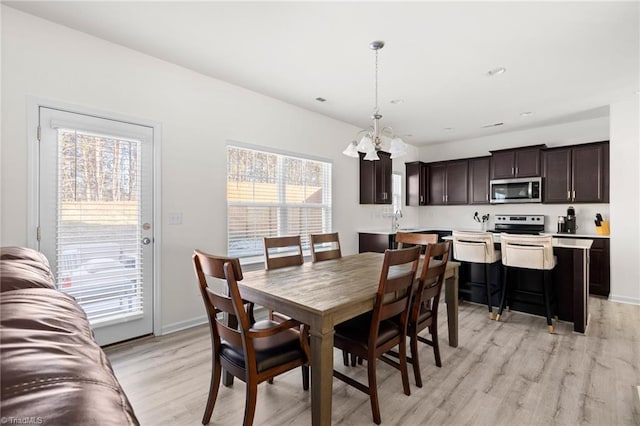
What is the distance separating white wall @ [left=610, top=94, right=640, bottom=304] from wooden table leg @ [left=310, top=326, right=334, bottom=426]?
15.7 feet

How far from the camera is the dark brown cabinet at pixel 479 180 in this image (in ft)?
18.7

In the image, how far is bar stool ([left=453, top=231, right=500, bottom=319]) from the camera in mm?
3402

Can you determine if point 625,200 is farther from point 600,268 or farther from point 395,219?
point 395,219

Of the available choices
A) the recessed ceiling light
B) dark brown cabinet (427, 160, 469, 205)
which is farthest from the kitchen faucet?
the recessed ceiling light

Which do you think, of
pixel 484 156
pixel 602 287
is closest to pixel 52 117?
pixel 484 156

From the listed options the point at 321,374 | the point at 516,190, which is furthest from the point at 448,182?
the point at 321,374

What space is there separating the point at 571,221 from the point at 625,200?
89 cm

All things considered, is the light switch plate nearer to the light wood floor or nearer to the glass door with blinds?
the glass door with blinds

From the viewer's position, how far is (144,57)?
2.86 meters

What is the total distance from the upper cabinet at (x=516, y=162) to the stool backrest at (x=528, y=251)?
105 inches

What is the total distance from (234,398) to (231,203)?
2121 millimetres

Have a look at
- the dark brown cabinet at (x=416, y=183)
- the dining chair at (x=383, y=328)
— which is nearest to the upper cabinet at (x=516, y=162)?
the dark brown cabinet at (x=416, y=183)

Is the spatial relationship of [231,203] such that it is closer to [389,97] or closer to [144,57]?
[144,57]

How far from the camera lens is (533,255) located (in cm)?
304
